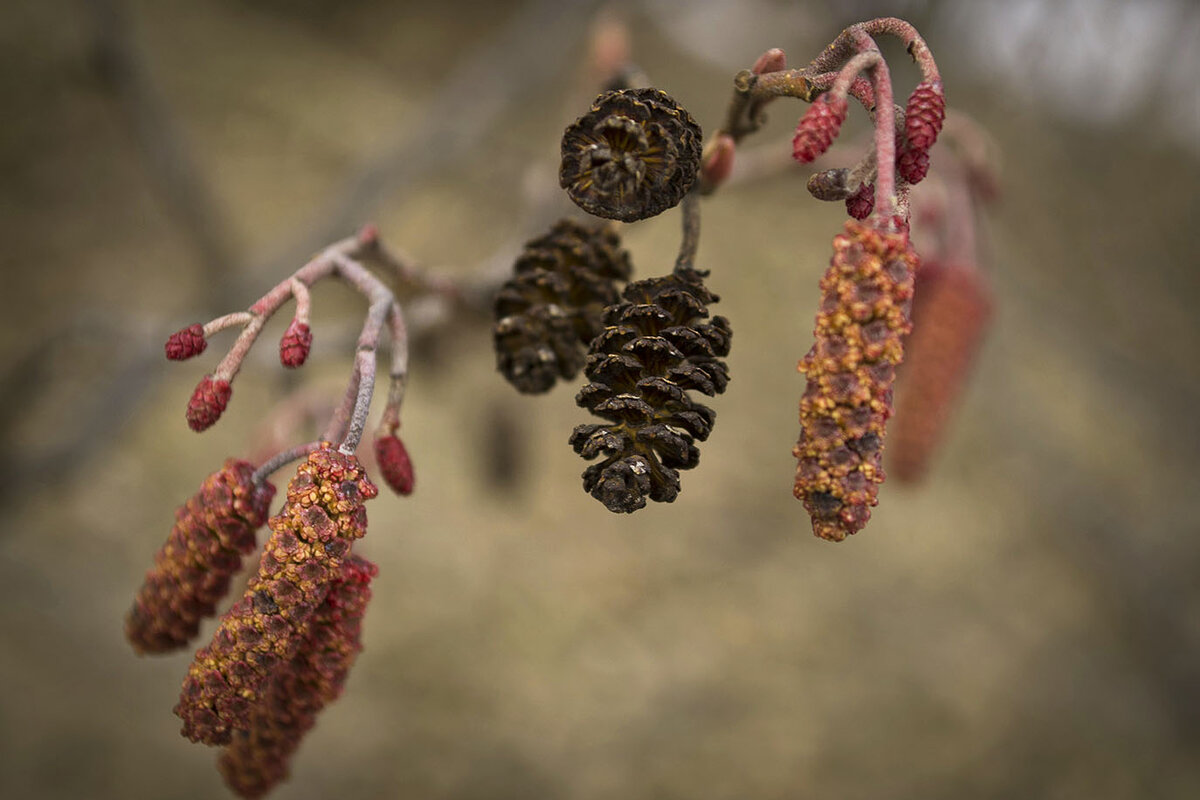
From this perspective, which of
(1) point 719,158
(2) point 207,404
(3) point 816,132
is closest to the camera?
(3) point 816,132

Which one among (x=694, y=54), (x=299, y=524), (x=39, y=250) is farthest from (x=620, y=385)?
(x=694, y=54)

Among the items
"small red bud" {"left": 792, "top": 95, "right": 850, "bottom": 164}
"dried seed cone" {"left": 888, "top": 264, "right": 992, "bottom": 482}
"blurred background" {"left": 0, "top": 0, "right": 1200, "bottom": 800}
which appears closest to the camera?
"small red bud" {"left": 792, "top": 95, "right": 850, "bottom": 164}

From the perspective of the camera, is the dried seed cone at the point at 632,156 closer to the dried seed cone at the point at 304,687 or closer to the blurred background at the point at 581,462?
the dried seed cone at the point at 304,687

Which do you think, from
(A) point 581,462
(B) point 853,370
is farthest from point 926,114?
(A) point 581,462

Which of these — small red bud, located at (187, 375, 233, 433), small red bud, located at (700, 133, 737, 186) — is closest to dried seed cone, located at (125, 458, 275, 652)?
small red bud, located at (187, 375, 233, 433)

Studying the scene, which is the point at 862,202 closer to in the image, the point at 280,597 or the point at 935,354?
the point at 280,597

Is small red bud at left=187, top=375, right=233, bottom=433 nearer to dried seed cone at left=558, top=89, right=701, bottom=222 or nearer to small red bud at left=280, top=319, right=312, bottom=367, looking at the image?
small red bud at left=280, top=319, right=312, bottom=367
